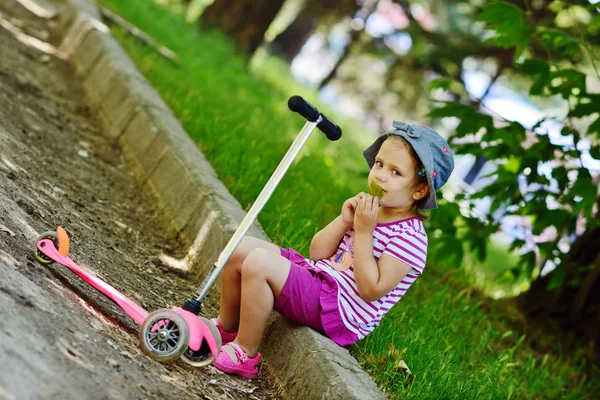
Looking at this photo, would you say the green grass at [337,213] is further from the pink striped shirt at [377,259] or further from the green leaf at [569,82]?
the green leaf at [569,82]

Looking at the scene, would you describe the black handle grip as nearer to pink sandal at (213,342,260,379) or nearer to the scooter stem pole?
the scooter stem pole

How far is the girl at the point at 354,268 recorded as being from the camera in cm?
279

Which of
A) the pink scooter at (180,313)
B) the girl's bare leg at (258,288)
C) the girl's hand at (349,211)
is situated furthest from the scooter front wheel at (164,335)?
the girl's hand at (349,211)

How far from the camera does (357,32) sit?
14211 mm

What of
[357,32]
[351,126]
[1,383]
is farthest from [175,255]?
[357,32]

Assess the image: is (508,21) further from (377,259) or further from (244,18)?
(244,18)

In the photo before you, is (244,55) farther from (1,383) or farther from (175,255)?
(1,383)

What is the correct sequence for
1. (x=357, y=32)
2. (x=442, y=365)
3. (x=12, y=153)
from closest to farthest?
(x=442, y=365)
(x=12, y=153)
(x=357, y=32)

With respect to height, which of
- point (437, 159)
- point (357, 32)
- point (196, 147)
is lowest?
point (196, 147)

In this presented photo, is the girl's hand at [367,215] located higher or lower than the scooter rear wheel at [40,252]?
higher

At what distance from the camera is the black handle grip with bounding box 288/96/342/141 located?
2592mm

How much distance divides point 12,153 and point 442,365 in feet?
7.31

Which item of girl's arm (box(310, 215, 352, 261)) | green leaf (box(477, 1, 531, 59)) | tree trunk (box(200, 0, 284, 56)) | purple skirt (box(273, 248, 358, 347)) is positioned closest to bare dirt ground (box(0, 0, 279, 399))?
purple skirt (box(273, 248, 358, 347))

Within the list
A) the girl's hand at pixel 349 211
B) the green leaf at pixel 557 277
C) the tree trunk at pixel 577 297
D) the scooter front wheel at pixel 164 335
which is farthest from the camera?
the tree trunk at pixel 577 297
